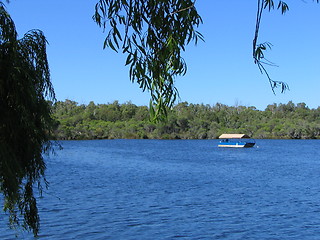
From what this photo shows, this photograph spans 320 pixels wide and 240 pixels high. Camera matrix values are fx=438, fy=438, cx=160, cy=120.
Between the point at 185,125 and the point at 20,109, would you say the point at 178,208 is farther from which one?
the point at 185,125

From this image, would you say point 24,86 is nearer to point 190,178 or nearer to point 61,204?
point 61,204

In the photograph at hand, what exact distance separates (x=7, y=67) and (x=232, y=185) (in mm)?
19537

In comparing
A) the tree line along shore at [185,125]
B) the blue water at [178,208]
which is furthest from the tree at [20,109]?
the tree line along shore at [185,125]

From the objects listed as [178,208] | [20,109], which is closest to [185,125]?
[178,208]

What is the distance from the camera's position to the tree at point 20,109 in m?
5.29

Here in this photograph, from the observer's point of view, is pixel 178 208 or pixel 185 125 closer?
pixel 178 208

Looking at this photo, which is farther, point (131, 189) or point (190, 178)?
point (190, 178)

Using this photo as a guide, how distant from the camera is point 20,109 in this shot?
5438 millimetres

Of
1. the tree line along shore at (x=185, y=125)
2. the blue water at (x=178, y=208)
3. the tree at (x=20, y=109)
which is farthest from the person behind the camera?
the tree line along shore at (x=185, y=125)

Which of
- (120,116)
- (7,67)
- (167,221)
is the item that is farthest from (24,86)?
(120,116)

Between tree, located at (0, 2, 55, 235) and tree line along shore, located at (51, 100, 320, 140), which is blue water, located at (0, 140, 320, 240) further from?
tree line along shore, located at (51, 100, 320, 140)

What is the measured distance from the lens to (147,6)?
346 cm

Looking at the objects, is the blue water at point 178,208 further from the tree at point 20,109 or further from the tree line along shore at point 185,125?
the tree line along shore at point 185,125

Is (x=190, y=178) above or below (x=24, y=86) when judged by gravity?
below
